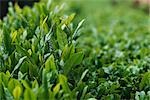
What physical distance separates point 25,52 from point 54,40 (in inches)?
10.3

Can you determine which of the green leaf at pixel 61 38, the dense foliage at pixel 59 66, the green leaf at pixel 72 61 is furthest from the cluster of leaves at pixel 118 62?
the green leaf at pixel 61 38

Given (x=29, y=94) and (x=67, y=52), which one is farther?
(x=67, y=52)

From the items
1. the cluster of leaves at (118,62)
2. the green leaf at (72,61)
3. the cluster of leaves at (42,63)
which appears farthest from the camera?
the cluster of leaves at (118,62)

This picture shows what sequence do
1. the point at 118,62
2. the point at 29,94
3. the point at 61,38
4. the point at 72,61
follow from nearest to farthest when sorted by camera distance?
1. the point at 29,94
2. the point at 72,61
3. the point at 61,38
4. the point at 118,62

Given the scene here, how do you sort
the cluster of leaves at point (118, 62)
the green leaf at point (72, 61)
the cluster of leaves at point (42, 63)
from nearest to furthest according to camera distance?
the cluster of leaves at point (42, 63), the green leaf at point (72, 61), the cluster of leaves at point (118, 62)

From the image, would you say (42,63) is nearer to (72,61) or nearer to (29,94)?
(72,61)

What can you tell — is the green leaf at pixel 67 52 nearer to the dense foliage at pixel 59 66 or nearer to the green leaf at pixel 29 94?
the dense foliage at pixel 59 66

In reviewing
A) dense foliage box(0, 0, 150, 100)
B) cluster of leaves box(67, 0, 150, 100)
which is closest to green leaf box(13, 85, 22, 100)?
dense foliage box(0, 0, 150, 100)

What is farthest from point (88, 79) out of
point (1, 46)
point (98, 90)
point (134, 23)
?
point (134, 23)

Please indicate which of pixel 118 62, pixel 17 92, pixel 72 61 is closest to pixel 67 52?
pixel 72 61

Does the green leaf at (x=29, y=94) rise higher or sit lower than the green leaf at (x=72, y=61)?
lower

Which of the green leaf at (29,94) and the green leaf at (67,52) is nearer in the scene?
the green leaf at (29,94)

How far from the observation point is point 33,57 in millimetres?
2975

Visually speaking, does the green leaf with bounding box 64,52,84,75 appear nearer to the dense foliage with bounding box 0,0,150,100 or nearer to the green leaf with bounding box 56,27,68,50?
the dense foliage with bounding box 0,0,150,100
